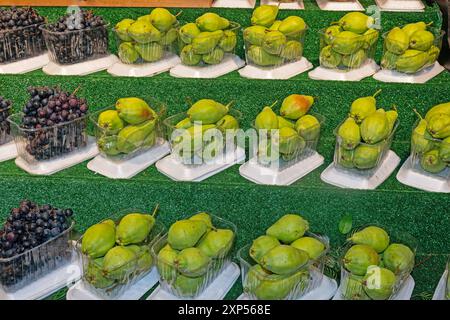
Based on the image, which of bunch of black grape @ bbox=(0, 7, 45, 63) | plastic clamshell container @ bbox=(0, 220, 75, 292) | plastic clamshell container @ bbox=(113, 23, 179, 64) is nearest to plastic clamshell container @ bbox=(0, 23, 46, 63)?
bunch of black grape @ bbox=(0, 7, 45, 63)

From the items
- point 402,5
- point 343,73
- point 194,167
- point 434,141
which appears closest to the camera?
point 434,141

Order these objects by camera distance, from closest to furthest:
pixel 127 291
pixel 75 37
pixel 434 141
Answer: pixel 127 291
pixel 434 141
pixel 75 37

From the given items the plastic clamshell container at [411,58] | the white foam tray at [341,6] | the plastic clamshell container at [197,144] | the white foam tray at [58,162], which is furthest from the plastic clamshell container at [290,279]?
the white foam tray at [341,6]

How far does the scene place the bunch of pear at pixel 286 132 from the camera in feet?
5.09

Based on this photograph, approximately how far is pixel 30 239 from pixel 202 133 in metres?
0.48

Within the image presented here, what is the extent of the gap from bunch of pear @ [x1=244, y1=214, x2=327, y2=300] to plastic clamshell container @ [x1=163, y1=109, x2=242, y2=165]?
31 cm

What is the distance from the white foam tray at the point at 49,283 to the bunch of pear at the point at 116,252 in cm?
9

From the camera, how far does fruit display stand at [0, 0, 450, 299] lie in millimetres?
1486

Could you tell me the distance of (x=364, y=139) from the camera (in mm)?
1511

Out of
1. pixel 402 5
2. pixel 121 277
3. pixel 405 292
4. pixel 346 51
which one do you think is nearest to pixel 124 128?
pixel 121 277

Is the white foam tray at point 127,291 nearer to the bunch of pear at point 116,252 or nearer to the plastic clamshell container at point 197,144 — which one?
the bunch of pear at point 116,252

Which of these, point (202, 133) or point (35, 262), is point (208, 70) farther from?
point (35, 262)

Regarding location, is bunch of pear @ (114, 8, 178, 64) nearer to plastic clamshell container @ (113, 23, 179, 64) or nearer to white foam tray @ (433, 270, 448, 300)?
plastic clamshell container @ (113, 23, 179, 64)
